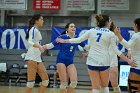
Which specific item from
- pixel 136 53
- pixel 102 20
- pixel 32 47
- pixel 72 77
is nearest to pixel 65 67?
pixel 72 77

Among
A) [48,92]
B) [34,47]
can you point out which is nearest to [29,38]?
[34,47]

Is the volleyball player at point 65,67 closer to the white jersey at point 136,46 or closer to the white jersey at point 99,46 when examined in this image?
the white jersey at point 99,46

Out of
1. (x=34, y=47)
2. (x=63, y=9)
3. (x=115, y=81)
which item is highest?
(x=63, y=9)

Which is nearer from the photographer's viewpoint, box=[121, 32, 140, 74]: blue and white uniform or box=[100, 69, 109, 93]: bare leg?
box=[121, 32, 140, 74]: blue and white uniform

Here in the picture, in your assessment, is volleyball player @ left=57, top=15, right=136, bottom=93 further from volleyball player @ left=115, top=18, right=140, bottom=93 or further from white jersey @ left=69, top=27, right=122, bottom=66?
volleyball player @ left=115, top=18, right=140, bottom=93

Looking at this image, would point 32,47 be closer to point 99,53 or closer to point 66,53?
point 66,53

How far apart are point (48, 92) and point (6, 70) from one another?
16.8 feet

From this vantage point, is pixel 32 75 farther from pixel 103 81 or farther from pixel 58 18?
pixel 58 18

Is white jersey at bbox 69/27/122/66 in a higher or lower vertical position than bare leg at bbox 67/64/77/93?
higher

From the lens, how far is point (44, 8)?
17719 mm

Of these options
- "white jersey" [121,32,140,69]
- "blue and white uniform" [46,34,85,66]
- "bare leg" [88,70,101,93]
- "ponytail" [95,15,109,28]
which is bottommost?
"bare leg" [88,70,101,93]

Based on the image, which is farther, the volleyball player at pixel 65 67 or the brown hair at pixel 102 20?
the volleyball player at pixel 65 67

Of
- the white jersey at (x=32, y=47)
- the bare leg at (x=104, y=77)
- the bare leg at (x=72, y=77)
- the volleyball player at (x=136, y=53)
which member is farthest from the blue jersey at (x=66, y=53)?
the volleyball player at (x=136, y=53)

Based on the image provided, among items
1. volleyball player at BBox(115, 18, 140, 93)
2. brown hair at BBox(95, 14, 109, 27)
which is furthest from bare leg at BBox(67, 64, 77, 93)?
volleyball player at BBox(115, 18, 140, 93)
